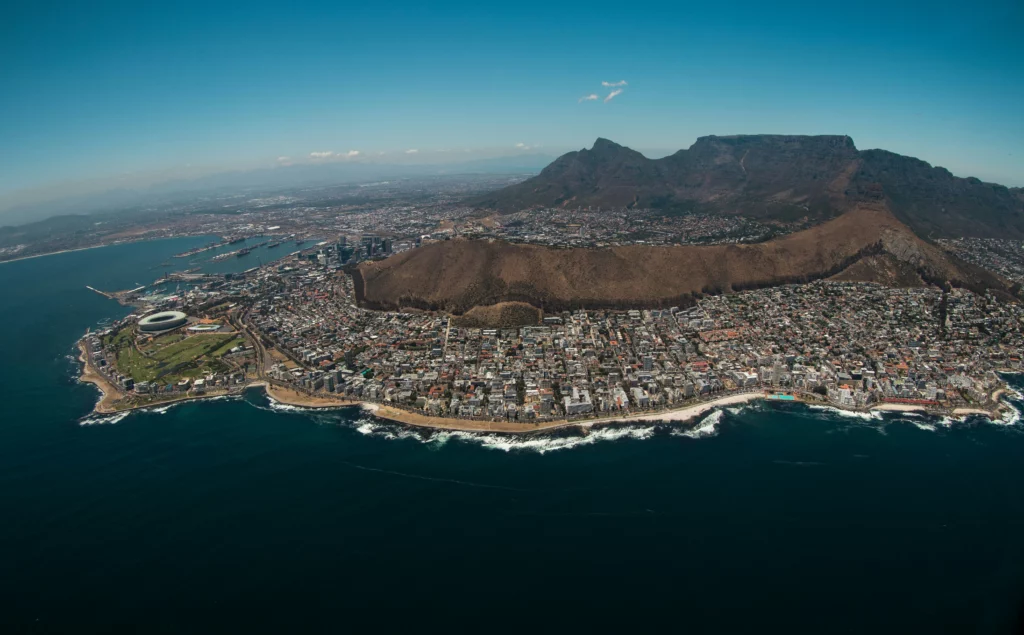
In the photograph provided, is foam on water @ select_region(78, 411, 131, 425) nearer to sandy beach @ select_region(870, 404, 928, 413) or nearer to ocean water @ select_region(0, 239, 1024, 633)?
ocean water @ select_region(0, 239, 1024, 633)

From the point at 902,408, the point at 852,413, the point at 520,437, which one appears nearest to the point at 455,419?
the point at 520,437

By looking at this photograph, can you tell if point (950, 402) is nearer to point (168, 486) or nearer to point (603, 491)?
point (603, 491)

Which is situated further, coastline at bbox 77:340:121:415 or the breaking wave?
coastline at bbox 77:340:121:415

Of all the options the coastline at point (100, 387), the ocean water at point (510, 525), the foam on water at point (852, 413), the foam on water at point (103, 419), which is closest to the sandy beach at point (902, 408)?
the foam on water at point (852, 413)

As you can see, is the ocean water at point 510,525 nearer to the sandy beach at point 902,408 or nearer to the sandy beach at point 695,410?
the sandy beach at point 695,410

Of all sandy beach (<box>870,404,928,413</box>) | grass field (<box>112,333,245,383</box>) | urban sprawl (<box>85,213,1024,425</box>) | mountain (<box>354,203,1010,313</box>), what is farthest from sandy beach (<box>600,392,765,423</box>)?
grass field (<box>112,333,245,383</box>)

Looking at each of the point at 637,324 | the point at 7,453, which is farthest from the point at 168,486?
the point at 637,324
